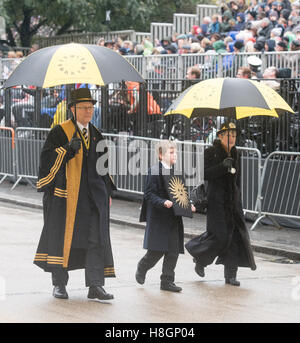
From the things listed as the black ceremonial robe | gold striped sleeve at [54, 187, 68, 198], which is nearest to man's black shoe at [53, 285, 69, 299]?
the black ceremonial robe

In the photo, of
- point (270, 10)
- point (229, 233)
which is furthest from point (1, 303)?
point (270, 10)

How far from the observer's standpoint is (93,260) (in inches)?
313

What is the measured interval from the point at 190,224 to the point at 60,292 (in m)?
5.69

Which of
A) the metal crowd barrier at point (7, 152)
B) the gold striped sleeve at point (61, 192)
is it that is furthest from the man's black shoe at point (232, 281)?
the metal crowd barrier at point (7, 152)

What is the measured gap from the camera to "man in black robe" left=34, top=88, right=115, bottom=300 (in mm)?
7961

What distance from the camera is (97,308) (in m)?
7.72

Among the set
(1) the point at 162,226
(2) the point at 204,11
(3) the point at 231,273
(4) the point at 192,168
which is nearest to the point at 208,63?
(4) the point at 192,168

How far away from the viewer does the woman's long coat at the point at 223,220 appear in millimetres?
9273

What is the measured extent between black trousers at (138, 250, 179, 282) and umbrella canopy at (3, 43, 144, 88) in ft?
5.96

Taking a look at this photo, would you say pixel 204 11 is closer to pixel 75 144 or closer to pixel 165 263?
pixel 165 263

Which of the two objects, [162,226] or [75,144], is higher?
[75,144]

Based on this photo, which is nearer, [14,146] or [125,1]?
[14,146]
